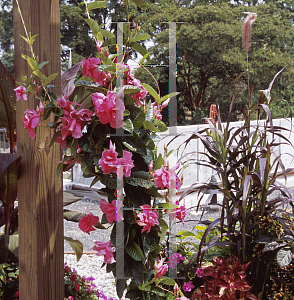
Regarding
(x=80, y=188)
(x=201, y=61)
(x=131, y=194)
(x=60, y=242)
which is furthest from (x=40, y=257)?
(x=201, y=61)

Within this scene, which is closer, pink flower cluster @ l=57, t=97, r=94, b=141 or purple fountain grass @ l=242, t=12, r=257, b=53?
pink flower cluster @ l=57, t=97, r=94, b=141

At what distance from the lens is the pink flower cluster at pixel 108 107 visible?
3.29ft

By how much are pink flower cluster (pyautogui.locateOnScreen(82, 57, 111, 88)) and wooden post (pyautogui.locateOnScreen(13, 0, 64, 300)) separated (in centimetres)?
21

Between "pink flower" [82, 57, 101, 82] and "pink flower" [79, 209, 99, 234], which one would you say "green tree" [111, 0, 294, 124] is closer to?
"pink flower" [82, 57, 101, 82]

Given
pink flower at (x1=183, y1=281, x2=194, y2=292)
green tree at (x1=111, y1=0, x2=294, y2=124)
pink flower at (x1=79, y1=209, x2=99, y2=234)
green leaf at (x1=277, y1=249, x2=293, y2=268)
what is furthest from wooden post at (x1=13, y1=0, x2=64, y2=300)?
green tree at (x1=111, y1=0, x2=294, y2=124)

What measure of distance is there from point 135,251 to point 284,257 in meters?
0.65

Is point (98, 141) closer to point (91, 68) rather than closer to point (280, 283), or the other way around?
point (91, 68)

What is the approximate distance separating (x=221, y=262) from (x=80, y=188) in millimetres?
4576

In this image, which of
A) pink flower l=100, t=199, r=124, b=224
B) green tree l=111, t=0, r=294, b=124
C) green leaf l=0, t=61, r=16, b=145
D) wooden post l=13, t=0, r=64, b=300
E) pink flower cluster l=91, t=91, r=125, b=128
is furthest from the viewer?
green tree l=111, t=0, r=294, b=124

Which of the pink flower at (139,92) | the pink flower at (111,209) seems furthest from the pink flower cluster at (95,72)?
the pink flower at (111,209)

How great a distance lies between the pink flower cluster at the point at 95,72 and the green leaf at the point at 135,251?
554mm

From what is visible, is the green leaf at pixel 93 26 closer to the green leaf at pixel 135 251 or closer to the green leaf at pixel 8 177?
the green leaf at pixel 8 177

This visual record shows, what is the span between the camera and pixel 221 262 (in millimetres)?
1506

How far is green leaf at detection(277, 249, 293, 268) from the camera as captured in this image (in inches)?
53.5
